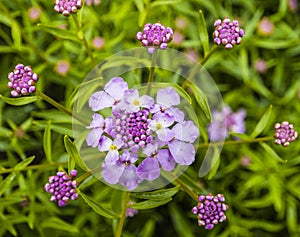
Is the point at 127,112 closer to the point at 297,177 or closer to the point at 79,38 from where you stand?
the point at 79,38

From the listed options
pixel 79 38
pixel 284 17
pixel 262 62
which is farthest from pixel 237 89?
pixel 79 38

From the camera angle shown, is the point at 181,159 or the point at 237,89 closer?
the point at 181,159

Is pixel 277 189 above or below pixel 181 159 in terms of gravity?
below

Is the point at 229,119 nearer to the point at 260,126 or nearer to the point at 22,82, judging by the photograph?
the point at 260,126

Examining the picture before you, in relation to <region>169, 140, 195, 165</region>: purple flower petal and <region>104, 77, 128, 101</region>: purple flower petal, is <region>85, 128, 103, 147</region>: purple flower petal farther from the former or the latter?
<region>169, 140, 195, 165</region>: purple flower petal

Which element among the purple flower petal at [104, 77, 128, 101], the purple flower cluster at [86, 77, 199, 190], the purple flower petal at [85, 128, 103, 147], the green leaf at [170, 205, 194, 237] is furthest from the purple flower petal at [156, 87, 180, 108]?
the green leaf at [170, 205, 194, 237]
